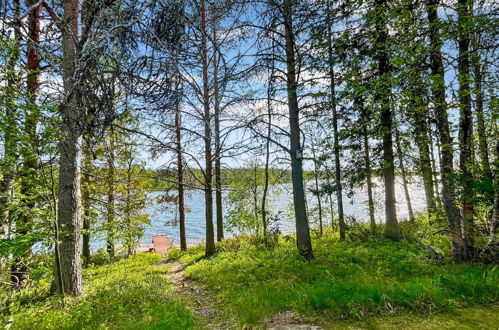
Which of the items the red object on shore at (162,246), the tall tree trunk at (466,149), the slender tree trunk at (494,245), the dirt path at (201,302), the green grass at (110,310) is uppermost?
the tall tree trunk at (466,149)

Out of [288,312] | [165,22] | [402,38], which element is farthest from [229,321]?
[402,38]

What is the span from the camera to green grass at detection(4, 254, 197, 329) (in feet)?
11.2

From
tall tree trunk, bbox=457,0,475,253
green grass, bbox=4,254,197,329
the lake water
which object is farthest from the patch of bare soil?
the lake water

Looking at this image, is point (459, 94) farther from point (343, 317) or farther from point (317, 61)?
point (343, 317)

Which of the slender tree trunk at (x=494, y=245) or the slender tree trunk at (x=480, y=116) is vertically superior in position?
the slender tree trunk at (x=480, y=116)

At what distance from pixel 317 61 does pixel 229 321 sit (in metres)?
5.87

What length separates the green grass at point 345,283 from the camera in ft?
10.3

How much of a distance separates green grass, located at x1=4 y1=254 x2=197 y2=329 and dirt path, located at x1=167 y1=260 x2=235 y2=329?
0.26 metres

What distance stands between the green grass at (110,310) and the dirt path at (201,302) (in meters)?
0.26

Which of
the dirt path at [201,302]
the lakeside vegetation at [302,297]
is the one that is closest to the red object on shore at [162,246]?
the dirt path at [201,302]

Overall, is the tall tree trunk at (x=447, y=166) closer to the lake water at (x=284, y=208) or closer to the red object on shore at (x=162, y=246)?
the lake water at (x=284, y=208)

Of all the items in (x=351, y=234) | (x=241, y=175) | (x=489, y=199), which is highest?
(x=241, y=175)

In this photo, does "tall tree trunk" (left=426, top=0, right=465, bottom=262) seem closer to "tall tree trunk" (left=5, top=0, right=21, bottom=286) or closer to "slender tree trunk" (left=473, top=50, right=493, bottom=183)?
"slender tree trunk" (left=473, top=50, right=493, bottom=183)

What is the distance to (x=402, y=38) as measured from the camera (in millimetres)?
4477
